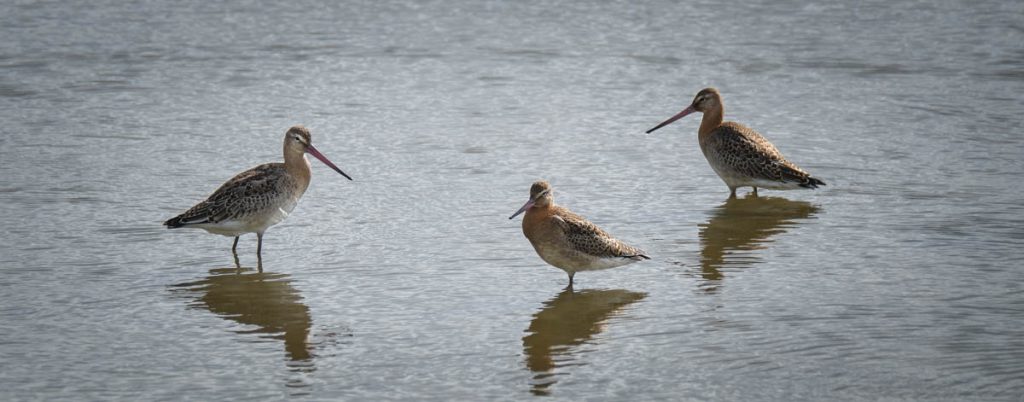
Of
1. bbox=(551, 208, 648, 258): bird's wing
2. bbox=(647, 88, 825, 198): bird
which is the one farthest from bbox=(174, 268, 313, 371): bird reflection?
bbox=(647, 88, 825, 198): bird

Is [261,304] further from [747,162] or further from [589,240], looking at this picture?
[747,162]

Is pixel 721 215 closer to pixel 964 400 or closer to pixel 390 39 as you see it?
pixel 964 400

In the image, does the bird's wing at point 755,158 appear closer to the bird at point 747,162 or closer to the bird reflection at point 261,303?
the bird at point 747,162

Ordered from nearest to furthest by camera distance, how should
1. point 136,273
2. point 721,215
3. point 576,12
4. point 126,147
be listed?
point 136,273 < point 721,215 < point 126,147 < point 576,12

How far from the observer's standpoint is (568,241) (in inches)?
347

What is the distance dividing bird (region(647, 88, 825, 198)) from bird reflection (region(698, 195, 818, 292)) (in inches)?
8.0

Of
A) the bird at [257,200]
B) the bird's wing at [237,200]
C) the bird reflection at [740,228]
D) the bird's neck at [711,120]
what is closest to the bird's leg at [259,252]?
the bird at [257,200]

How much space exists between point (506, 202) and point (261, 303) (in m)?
3.05

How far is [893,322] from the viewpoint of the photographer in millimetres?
8055

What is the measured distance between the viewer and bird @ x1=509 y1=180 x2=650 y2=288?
29.0ft

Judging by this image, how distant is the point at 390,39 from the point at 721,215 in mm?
8356

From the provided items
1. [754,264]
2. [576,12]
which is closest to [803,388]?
[754,264]

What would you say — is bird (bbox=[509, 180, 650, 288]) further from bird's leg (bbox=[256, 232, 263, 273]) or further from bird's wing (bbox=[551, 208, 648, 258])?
bird's leg (bbox=[256, 232, 263, 273])

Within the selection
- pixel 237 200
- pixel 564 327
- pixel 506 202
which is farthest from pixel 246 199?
pixel 564 327
